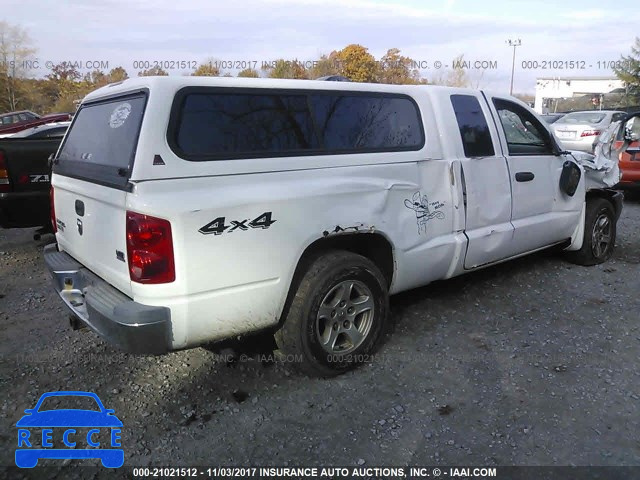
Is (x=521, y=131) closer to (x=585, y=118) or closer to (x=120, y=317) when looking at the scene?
A: (x=120, y=317)

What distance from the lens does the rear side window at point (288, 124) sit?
2.75 m

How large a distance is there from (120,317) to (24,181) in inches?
151

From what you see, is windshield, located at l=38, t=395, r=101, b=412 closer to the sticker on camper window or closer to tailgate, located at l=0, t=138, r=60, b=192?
the sticker on camper window

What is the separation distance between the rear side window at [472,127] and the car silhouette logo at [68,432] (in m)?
3.00

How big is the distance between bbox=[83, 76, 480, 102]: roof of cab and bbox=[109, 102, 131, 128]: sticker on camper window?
94mm

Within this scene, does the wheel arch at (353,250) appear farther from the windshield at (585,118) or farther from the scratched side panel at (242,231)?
the windshield at (585,118)

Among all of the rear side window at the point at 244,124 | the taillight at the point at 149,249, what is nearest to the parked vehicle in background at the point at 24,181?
the rear side window at the point at 244,124

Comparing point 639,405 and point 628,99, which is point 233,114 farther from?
point 628,99

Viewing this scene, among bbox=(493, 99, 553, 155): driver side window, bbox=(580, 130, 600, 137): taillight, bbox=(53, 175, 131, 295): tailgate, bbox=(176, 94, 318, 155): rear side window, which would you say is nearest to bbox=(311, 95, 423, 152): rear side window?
bbox=(176, 94, 318, 155): rear side window

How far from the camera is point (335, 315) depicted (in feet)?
10.7

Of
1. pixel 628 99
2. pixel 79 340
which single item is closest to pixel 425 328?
pixel 79 340

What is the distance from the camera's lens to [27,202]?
5.57m

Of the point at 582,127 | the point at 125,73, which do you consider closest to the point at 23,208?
the point at 582,127

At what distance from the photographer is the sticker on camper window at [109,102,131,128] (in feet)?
9.55
